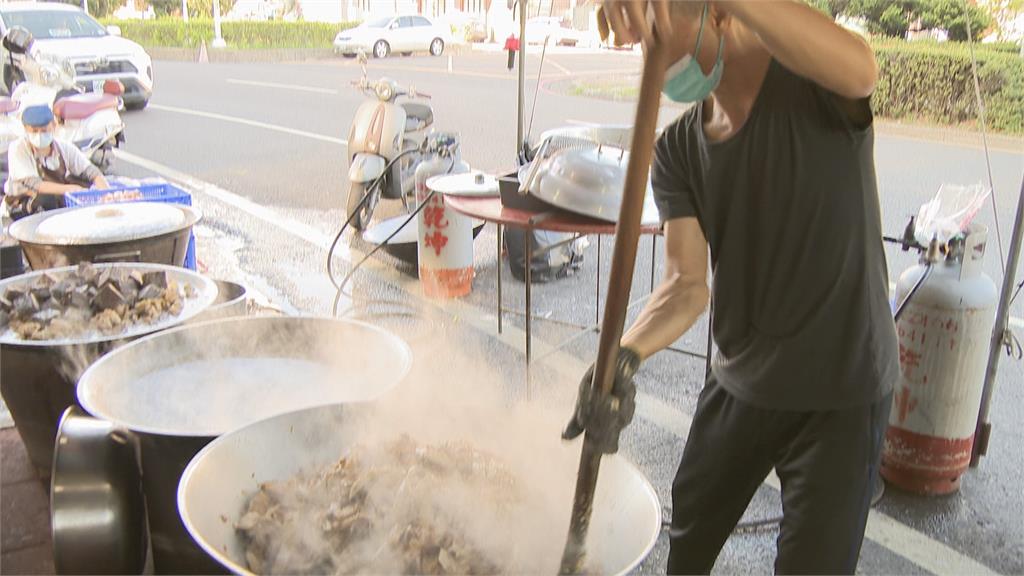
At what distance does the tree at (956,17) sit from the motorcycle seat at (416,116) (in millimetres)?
3524

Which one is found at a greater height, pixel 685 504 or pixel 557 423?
pixel 557 423

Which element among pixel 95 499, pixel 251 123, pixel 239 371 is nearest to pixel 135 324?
pixel 239 371

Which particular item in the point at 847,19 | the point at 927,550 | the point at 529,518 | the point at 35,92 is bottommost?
the point at 927,550

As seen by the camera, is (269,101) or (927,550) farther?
(269,101)

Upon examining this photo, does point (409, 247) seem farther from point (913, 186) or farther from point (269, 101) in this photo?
point (269, 101)

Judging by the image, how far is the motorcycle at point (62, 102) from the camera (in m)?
6.95

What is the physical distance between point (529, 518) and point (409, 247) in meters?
4.08

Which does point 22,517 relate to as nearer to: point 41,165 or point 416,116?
point 41,165

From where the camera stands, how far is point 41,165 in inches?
206

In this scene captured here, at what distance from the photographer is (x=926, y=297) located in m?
2.83

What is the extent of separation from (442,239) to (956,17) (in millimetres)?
2986

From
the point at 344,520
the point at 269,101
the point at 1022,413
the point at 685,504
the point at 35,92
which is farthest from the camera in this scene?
the point at 269,101

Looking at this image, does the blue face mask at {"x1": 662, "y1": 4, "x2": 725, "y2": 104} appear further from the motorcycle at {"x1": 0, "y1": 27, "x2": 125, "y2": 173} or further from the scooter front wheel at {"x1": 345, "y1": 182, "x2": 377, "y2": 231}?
the motorcycle at {"x1": 0, "y1": 27, "x2": 125, "y2": 173}

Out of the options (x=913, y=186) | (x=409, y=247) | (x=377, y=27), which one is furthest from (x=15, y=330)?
(x=377, y=27)
